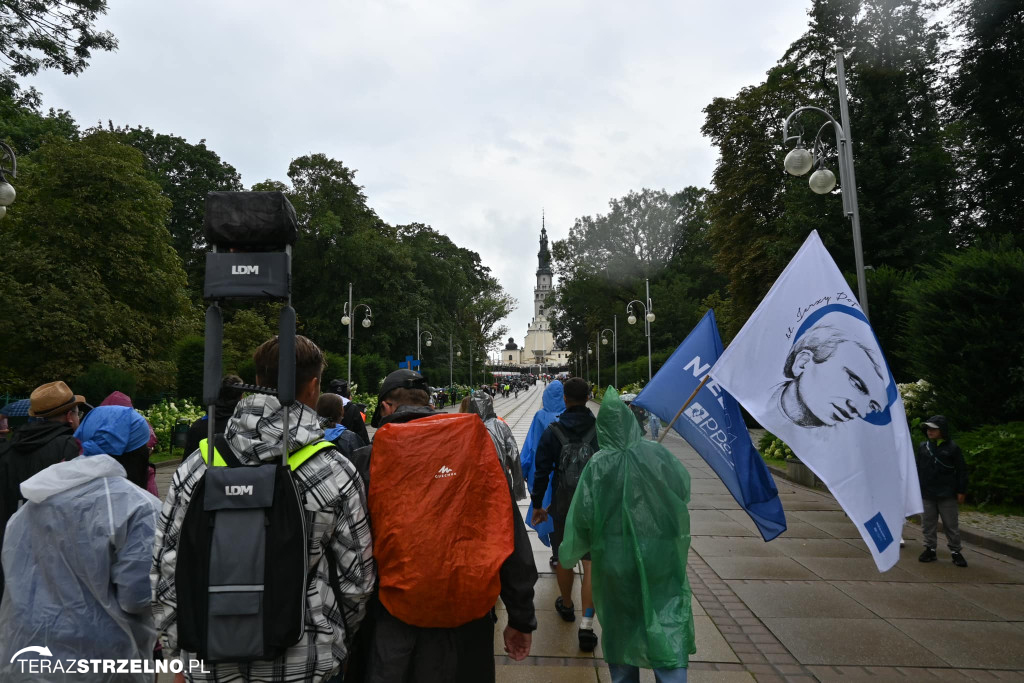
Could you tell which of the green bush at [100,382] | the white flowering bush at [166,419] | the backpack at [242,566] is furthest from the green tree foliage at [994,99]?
Answer: the green bush at [100,382]

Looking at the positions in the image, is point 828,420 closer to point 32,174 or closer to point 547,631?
point 547,631

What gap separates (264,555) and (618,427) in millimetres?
2077

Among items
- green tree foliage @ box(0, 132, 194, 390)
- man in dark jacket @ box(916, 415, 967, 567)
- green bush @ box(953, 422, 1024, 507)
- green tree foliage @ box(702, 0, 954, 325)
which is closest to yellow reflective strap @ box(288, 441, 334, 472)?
man in dark jacket @ box(916, 415, 967, 567)

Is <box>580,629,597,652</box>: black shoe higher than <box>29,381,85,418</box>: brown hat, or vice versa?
<box>29,381,85,418</box>: brown hat

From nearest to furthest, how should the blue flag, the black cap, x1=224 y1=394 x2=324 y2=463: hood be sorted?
x1=224 y1=394 x2=324 y2=463: hood → the black cap → the blue flag

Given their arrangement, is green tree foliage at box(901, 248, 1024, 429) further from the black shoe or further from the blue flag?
the black shoe

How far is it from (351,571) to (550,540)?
158 inches

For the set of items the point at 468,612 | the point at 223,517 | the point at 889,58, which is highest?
the point at 889,58

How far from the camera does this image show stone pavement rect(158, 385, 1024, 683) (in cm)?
463

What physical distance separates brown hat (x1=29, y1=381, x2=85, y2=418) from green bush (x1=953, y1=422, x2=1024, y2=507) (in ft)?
35.5

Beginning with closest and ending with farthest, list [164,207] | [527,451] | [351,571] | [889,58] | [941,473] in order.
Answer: [351,571] < [941,473] < [527,451] < [889,58] < [164,207]

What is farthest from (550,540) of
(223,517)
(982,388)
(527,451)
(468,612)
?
(982,388)

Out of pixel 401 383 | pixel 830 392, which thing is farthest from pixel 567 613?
pixel 401 383

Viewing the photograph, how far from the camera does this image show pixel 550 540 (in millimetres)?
6242
